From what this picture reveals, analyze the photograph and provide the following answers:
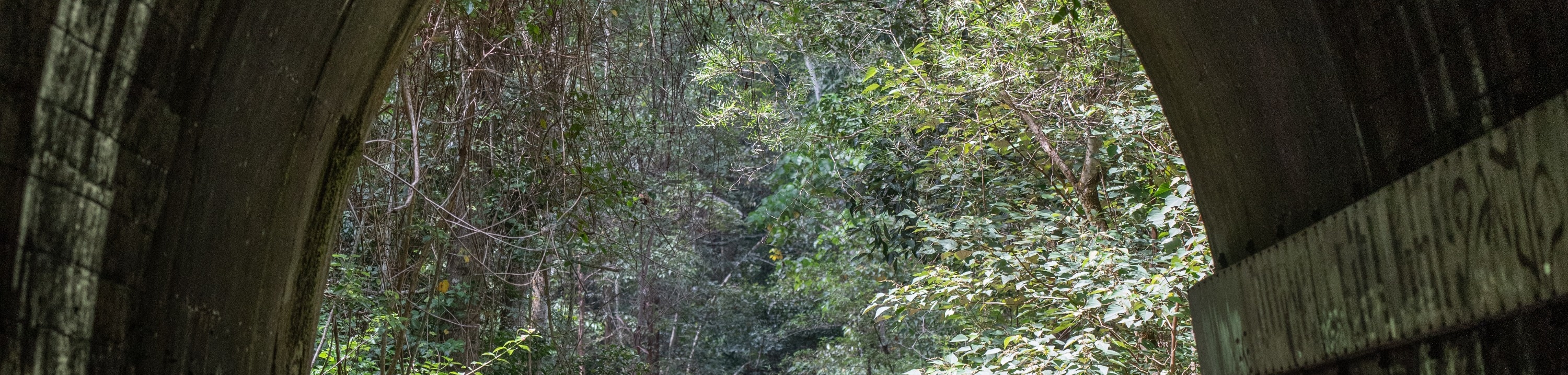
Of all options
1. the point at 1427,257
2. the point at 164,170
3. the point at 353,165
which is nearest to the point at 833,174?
the point at 353,165

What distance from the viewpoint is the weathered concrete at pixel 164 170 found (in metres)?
0.78

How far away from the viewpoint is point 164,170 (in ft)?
3.04

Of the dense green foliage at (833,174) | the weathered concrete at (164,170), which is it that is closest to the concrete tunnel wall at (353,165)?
the weathered concrete at (164,170)

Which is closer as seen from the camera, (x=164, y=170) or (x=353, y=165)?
(x=164, y=170)

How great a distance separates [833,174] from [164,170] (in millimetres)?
8034

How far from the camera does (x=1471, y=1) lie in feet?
3.63

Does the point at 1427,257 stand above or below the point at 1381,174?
below

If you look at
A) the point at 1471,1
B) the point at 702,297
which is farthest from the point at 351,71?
the point at 702,297

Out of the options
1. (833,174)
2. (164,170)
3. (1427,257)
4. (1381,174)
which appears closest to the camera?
(164,170)

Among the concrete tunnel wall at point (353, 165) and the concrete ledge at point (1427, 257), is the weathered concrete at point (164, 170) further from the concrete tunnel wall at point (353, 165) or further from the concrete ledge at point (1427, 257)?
the concrete ledge at point (1427, 257)

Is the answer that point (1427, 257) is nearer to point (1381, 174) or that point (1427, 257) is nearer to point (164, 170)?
point (1381, 174)

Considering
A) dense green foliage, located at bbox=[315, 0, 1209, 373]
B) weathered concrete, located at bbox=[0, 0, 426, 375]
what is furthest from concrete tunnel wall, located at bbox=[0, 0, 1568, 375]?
dense green foliage, located at bbox=[315, 0, 1209, 373]

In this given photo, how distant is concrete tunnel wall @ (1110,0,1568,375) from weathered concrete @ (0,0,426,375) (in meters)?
1.20

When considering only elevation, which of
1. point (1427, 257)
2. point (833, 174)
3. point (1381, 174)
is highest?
point (833, 174)
